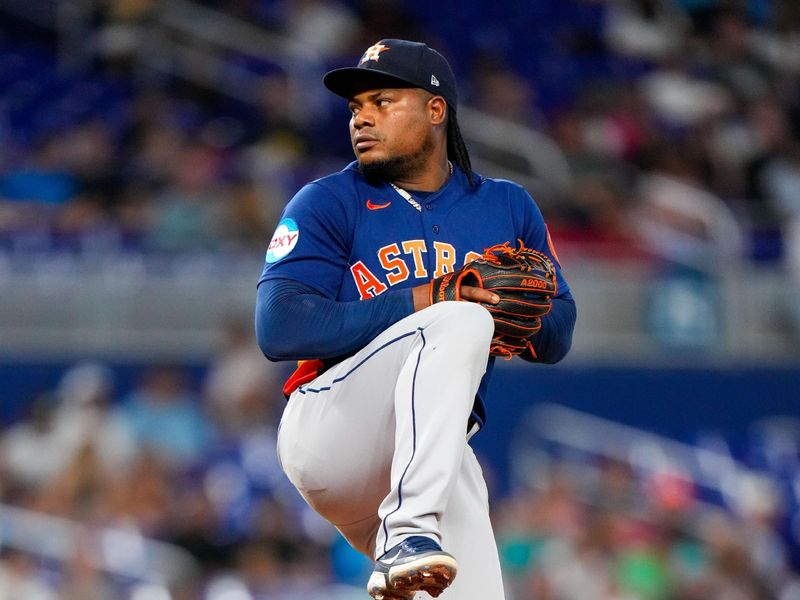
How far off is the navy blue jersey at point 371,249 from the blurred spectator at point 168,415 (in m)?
4.28

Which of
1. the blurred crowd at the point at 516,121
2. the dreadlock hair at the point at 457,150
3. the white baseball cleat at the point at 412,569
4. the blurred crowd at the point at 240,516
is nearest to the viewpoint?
the white baseball cleat at the point at 412,569

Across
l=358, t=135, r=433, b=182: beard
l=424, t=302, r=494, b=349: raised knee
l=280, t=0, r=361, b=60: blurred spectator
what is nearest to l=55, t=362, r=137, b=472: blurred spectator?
l=280, t=0, r=361, b=60: blurred spectator

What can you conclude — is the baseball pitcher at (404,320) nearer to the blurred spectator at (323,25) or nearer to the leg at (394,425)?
the leg at (394,425)

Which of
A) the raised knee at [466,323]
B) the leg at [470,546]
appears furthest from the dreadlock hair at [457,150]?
the leg at [470,546]

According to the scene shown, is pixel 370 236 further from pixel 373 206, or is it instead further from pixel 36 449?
pixel 36 449

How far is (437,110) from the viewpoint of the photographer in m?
3.45

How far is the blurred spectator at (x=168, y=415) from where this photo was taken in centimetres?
758

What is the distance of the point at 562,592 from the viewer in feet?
22.0

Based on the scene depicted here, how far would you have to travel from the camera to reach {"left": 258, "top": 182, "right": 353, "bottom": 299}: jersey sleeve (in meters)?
3.24

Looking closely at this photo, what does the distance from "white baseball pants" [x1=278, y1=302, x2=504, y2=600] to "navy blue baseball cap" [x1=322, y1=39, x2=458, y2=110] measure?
602mm

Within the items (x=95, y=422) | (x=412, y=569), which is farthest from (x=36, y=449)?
(x=412, y=569)

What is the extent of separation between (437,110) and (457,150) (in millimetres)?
190

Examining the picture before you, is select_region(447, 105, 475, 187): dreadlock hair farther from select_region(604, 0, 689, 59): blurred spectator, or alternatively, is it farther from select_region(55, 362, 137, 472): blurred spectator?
select_region(604, 0, 689, 59): blurred spectator

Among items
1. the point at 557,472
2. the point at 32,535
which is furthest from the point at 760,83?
the point at 32,535
